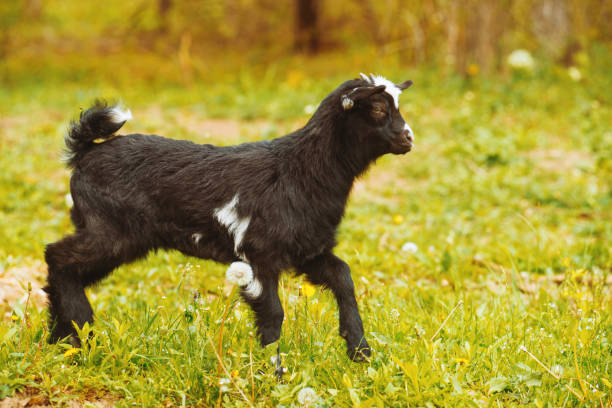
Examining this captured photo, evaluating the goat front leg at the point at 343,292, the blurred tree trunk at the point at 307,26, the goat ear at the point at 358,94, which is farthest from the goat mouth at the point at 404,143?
the blurred tree trunk at the point at 307,26

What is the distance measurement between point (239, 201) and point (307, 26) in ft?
38.1

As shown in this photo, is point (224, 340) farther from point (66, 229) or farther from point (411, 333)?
point (66, 229)

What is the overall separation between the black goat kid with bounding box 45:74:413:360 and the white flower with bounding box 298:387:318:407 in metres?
0.42

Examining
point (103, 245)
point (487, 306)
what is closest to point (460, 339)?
point (487, 306)

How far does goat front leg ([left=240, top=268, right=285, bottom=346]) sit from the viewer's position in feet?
10.4

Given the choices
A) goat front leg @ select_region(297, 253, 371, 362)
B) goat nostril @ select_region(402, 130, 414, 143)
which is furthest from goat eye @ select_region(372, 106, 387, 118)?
goat front leg @ select_region(297, 253, 371, 362)

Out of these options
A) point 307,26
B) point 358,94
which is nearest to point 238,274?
point 358,94

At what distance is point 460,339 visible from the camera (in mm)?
3389

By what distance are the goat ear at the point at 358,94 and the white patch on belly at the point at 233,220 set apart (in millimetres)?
702

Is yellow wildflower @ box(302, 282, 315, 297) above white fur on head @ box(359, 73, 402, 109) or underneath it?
underneath

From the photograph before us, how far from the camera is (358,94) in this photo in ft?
10.3

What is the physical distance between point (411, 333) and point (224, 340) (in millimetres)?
974

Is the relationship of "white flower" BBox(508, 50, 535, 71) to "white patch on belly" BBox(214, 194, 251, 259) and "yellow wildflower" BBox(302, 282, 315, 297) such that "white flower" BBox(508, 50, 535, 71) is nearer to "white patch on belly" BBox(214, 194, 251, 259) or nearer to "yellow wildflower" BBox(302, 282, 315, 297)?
"yellow wildflower" BBox(302, 282, 315, 297)

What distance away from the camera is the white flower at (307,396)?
2781 mm
